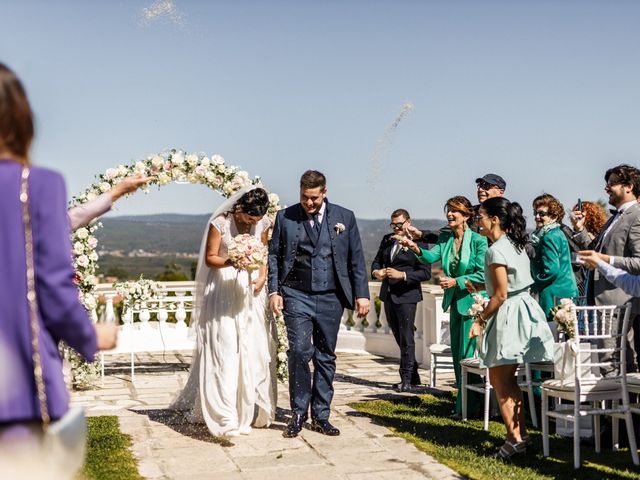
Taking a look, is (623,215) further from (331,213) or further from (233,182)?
(233,182)

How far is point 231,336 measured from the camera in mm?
6840

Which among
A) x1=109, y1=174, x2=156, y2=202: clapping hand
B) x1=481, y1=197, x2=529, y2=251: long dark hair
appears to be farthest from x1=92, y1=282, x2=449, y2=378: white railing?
x1=109, y1=174, x2=156, y2=202: clapping hand

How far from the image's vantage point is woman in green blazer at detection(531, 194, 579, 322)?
23.8 ft

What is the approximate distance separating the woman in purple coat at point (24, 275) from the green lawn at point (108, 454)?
338 cm

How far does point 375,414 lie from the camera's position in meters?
7.67

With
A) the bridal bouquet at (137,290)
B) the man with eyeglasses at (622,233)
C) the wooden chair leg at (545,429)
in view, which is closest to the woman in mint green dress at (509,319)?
the wooden chair leg at (545,429)

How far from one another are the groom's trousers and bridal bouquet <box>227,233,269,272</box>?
1.10 ft

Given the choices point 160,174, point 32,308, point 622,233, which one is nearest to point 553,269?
point 622,233

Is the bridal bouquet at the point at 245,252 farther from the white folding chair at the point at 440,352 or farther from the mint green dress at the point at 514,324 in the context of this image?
the white folding chair at the point at 440,352

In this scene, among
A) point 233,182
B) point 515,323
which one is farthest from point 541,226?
point 233,182

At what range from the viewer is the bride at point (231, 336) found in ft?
22.0

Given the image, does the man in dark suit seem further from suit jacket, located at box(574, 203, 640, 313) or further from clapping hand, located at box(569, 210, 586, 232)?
suit jacket, located at box(574, 203, 640, 313)

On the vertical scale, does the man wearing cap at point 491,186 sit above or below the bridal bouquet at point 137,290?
above

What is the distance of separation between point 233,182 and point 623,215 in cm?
445
